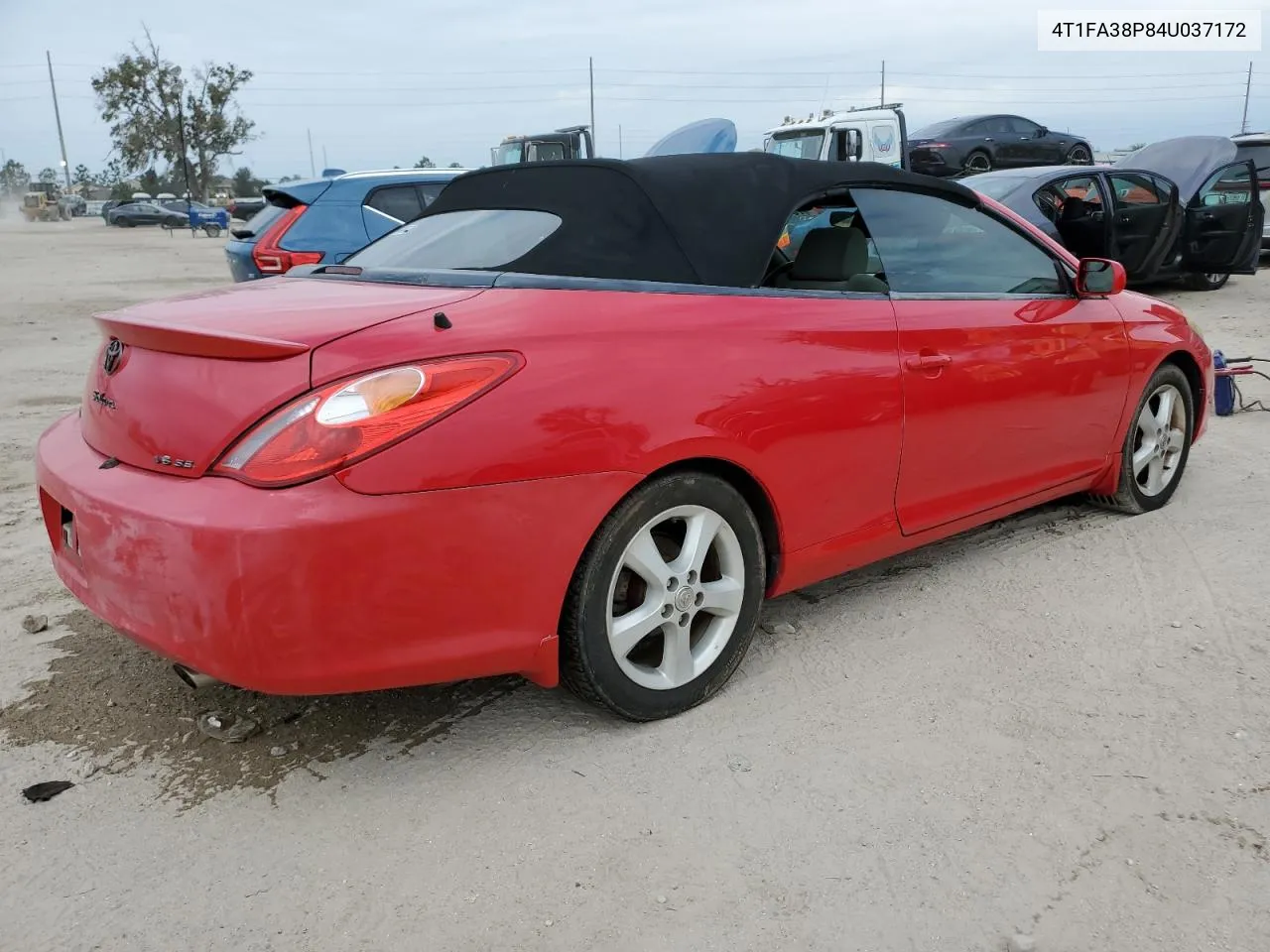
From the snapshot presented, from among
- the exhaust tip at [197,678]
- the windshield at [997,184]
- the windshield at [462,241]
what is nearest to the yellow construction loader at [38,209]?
the windshield at [997,184]

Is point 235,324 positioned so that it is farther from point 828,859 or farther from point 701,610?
point 828,859

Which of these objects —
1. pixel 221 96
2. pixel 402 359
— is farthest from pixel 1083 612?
pixel 221 96

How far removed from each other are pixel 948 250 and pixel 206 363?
→ 2.49 metres

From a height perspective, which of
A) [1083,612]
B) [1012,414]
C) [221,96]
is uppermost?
[221,96]

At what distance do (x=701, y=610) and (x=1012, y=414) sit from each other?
4.84ft

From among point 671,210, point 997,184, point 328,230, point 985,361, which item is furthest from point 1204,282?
point 671,210

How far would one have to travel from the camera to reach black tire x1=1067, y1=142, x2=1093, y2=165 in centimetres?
→ 2092

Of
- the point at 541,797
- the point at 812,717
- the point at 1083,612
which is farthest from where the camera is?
the point at 1083,612

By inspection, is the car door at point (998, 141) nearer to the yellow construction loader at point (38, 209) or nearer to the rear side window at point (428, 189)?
the rear side window at point (428, 189)

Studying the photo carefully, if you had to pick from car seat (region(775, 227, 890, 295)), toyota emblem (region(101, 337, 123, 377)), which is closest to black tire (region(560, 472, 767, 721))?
car seat (region(775, 227, 890, 295))

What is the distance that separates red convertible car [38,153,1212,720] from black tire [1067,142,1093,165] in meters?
19.3

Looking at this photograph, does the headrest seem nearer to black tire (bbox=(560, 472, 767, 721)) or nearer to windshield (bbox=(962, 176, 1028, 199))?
black tire (bbox=(560, 472, 767, 721))

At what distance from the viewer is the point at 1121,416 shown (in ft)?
14.1

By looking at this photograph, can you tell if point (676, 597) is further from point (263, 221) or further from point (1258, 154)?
point (1258, 154)
